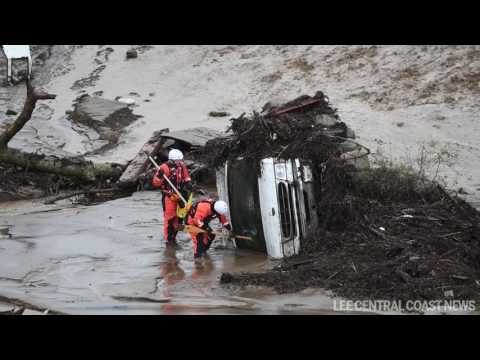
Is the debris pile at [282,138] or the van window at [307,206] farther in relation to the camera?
the debris pile at [282,138]

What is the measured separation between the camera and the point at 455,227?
900 cm

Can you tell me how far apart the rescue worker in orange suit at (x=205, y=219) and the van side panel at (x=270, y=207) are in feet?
1.97

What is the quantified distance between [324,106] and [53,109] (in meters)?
14.9

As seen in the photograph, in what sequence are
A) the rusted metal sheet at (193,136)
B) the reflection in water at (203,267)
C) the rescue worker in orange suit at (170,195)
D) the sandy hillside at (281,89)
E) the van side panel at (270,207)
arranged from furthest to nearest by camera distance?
the sandy hillside at (281,89) → the rusted metal sheet at (193,136) → the rescue worker in orange suit at (170,195) → the van side panel at (270,207) → the reflection in water at (203,267)

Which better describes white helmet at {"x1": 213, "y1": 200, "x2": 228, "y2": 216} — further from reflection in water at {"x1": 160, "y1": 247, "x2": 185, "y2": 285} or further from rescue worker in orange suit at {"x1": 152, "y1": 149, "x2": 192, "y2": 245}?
rescue worker in orange suit at {"x1": 152, "y1": 149, "x2": 192, "y2": 245}

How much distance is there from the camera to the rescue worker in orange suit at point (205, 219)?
9.88m

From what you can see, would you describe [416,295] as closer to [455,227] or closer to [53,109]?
[455,227]

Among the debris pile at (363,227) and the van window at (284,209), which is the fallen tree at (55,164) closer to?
the debris pile at (363,227)

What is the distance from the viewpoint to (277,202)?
945 cm

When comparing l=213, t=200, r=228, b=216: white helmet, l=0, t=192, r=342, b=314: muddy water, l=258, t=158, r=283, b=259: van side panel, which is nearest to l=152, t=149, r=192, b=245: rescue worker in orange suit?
l=0, t=192, r=342, b=314: muddy water

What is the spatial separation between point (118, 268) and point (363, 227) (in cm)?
320

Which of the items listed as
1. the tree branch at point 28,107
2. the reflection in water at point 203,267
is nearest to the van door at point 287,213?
the reflection in water at point 203,267

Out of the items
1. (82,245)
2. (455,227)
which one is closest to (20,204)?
(82,245)

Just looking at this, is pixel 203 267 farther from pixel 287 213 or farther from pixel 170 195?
pixel 170 195
